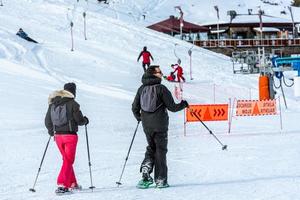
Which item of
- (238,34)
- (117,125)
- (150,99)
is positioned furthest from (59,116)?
(238,34)

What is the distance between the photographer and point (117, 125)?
16.5m

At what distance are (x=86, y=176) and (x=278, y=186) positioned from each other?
9.52 ft

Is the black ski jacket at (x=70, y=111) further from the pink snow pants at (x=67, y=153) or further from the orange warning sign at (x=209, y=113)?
the orange warning sign at (x=209, y=113)

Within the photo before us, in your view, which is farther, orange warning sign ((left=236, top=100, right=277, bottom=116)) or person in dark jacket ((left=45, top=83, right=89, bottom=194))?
orange warning sign ((left=236, top=100, right=277, bottom=116))

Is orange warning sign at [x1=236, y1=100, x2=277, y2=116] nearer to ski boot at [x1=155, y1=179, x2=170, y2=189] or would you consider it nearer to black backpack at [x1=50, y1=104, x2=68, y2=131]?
ski boot at [x1=155, y1=179, x2=170, y2=189]

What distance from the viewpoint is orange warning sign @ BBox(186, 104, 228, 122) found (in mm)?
15406

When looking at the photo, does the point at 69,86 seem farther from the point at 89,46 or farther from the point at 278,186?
the point at 89,46

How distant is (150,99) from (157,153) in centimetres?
66

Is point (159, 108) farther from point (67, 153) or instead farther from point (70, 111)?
point (67, 153)

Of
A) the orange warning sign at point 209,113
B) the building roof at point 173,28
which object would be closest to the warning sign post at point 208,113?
the orange warning sign at point 209,113

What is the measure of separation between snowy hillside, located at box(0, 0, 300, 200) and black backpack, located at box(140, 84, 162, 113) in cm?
98

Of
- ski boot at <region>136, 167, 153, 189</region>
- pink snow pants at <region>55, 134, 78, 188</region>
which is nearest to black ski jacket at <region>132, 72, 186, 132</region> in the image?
ski boot at <region>136, 167, 153, 189</region>

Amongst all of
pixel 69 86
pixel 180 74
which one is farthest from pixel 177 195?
pixel 180 74

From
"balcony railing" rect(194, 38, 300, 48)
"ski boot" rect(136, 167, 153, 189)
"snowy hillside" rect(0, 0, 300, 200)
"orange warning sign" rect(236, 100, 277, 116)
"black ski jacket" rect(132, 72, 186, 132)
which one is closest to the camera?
"black ski jacket" rect(132, 72, 186, 132)
